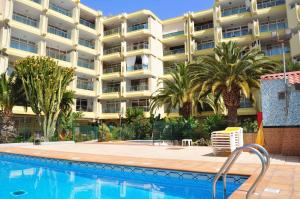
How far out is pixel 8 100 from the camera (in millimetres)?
25703

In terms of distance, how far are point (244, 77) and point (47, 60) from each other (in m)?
18.4

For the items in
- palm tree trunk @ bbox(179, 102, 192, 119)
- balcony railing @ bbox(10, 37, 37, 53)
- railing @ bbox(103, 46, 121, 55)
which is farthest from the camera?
railing @ bbox(103, 46, 121, 55)

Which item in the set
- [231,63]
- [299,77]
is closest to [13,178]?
[299,77]

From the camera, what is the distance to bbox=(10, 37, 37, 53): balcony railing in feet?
109

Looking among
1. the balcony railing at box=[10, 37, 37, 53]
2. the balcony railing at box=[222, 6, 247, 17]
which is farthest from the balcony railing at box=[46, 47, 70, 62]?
the balcony railing at box=[222, 6, 247, 17]

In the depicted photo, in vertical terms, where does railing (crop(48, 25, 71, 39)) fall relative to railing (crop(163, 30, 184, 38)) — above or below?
below

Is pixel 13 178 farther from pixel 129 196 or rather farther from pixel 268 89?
pixel 268 89

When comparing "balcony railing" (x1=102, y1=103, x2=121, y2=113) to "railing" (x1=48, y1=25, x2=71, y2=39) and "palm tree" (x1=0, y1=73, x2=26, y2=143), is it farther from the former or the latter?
"palm tree" (x1=0, y1=73, x2=26, y2=143)

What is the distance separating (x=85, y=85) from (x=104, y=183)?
33712mm

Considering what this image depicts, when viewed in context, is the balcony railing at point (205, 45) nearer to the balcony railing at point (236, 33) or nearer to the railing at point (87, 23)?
the balcony railing at point (236, 33)

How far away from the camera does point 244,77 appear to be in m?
19.2

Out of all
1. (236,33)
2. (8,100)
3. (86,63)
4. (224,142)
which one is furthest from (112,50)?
(224,142)

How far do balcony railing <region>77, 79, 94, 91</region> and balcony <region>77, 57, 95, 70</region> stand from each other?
8.12 ft

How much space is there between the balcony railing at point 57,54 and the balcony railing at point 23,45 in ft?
6.92
